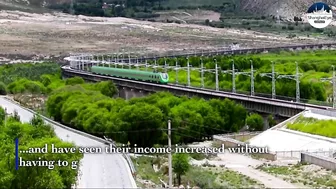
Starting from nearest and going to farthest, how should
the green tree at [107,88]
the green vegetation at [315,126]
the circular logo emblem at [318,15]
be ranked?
the green vegetation at [315,126] < the green tree at [107,88] < the circular logo emblem at [318,15]

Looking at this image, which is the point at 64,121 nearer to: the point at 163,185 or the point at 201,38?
the point at 163,185

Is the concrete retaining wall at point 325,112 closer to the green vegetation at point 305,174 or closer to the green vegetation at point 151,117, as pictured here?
the green vegetation at point 151,117

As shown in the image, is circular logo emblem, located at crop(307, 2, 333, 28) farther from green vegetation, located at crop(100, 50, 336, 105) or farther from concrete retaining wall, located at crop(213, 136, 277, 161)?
concrete retaining wall, located at crop(213, 136, 277, 161)

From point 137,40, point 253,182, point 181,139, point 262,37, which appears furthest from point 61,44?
point 253,182

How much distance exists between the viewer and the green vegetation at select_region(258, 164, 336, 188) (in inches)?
1515

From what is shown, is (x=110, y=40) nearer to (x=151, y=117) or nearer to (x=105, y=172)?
(x=151, y=117)

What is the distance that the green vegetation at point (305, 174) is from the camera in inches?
1515

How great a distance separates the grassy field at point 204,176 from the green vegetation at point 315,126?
32.3 ft

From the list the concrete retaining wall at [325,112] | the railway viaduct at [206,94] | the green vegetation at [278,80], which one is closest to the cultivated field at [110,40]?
the green vegetation at [278,80]

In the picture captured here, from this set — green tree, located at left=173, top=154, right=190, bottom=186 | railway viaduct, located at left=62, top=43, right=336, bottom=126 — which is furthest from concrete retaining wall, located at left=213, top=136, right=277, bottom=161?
green tree, located at left=173, top=154, right=190, bottom=186

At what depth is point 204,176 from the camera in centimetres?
3869

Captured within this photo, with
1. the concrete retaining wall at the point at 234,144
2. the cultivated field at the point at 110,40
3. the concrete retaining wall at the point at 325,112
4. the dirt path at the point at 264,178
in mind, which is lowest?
the cultivated field at the point at 110,40

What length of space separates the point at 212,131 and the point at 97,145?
1252 cm

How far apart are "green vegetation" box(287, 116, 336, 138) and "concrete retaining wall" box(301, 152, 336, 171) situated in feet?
17.9
